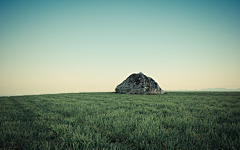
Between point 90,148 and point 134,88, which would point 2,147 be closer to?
point 90,148

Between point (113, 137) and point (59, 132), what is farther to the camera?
point (59, 132)

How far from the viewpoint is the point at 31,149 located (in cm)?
201

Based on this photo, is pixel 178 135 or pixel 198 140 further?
pixel 178 135

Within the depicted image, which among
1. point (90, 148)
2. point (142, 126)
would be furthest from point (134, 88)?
point (90, 148)

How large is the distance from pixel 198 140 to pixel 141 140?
107 cm

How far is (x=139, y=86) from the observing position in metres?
15.0

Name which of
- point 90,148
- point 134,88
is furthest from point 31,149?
point 134,88

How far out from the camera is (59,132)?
273 cm

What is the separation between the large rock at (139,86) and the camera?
1480 cm

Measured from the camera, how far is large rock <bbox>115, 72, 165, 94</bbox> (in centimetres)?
1480

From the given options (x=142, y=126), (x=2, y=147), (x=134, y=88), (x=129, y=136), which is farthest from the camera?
(x=134, y=88)

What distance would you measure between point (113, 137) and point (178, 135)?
4.44 ft

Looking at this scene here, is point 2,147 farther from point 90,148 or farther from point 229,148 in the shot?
point 229,148

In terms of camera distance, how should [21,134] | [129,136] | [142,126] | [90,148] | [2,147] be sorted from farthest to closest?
[142,126], [21,134], [129,136], [2,147], [90,148]
